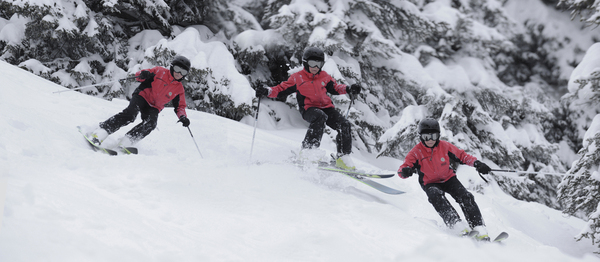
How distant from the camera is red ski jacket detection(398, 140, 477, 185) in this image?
4.29 m

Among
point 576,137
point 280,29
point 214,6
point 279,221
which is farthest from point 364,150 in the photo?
point 576,137

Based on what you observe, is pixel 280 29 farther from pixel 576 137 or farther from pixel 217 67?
pixel 576 137

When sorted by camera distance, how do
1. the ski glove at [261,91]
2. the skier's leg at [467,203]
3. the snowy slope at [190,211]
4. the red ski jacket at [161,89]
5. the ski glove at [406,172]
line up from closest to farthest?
the snowy slope at [190,211] < the skier's leg at [467,203] < the ski glove at [406,172] < the ski glove at [261,91] < the red ski jacket at [161,89]

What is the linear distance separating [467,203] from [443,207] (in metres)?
0.24

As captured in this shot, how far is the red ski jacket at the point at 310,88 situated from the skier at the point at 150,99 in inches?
56.0

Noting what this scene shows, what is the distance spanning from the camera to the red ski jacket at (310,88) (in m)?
5.36

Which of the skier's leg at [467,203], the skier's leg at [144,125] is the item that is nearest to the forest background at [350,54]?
the skier's leg at [144,125]

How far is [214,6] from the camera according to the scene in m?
10.9

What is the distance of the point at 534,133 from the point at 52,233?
12.0m

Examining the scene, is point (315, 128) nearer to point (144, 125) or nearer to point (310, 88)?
point (310, 88)

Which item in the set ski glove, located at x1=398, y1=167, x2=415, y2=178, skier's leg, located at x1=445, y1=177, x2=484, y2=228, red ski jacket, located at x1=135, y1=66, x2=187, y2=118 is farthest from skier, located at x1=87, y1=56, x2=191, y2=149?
skier's leg, located at x1=445, y1=177, x2=484, y2=228

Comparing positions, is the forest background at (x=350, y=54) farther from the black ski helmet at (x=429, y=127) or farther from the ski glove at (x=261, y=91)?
the black ski helmet at (x=429, y=127)

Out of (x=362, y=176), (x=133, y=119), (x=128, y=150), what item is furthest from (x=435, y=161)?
(x=133, y=119)

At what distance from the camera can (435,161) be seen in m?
4.30
